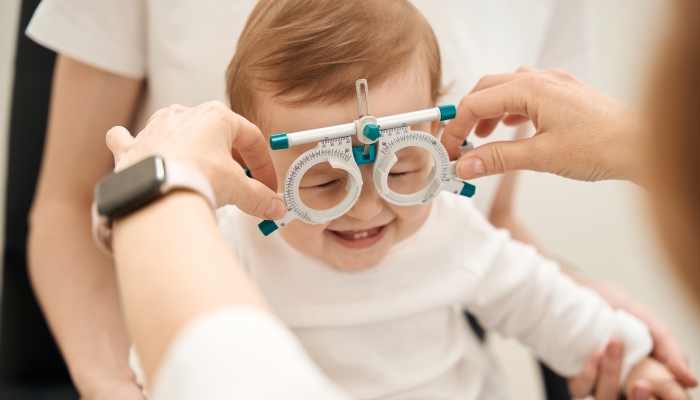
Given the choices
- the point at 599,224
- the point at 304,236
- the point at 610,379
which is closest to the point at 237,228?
the point at 304,236

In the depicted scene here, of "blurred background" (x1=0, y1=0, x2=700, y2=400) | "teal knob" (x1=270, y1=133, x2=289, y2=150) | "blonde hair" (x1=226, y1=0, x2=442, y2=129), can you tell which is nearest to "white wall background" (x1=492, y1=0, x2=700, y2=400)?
"blurred background" (x1=0, y1=0, x2=700, y2=400)

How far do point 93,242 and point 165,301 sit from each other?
535mm

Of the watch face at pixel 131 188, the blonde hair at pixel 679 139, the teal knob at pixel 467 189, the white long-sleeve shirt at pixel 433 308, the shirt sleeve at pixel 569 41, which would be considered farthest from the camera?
the shirt sleeve at pixel 569 41

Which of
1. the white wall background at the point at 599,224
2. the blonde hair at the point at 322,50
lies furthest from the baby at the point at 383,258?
the white wall background at the point at 599,224

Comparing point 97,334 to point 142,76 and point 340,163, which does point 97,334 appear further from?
point 340,163

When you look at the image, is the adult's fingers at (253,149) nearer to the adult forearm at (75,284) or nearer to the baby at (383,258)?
the baby at (383,258)

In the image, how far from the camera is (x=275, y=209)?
0.49 metres

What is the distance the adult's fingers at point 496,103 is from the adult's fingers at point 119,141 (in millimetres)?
315

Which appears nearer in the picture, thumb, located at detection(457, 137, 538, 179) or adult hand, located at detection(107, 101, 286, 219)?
adult hand, located at detection(107, 101, 286, 219)

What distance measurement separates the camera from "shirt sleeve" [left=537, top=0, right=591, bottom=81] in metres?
0.82

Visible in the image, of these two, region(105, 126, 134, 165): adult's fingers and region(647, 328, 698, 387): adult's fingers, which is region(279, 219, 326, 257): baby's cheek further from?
region(647, 328, 698, 387): adult's fingers

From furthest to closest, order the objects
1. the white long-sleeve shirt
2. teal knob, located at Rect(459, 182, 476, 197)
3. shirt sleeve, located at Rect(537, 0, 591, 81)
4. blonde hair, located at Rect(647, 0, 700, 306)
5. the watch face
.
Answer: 1. shirt sleeve, located at Rect(537, 0, 591, 81)
2. the white long-sleeve shirt
3. teal knob, located at Rect(459, 182, 476, 197)
4. the watch face
5. blonde hair, located at Rect(647, 0, 700, 306)

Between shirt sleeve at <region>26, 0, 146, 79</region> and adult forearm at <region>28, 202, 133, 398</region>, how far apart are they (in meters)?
0.22

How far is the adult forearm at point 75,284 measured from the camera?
0.75 meters
